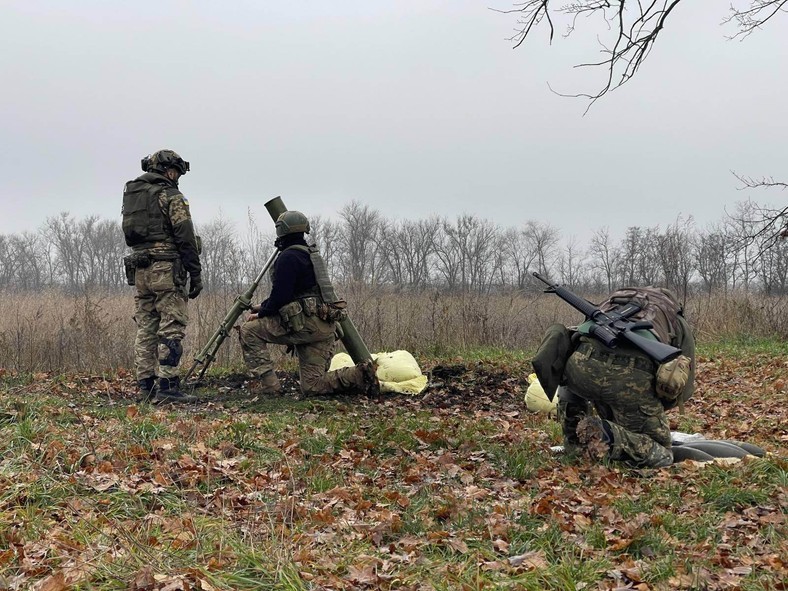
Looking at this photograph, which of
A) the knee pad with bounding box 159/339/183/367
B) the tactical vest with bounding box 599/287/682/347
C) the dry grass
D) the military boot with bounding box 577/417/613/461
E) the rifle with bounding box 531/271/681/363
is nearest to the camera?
the rifle with bounding box 531/271/681/363

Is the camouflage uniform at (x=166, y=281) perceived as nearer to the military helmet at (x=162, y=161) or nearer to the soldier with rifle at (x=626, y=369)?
the military helmet at (x=162, y=161)

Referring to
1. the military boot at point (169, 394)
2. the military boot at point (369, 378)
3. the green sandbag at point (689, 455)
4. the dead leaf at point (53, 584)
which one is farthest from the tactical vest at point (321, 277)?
the dead leaf at point (53, 584)

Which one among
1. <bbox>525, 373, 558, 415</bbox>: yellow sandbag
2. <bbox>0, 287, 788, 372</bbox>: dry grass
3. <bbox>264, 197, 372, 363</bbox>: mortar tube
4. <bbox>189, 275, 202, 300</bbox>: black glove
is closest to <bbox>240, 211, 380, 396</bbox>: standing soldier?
<bbox>264, 197, 372, 363</bbox>: mortar tube

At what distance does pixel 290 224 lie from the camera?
8070mm

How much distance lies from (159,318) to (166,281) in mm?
522

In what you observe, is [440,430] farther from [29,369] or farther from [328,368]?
[29,369]

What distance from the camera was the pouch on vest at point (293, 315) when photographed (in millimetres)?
7887

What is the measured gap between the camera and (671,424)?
7.05 meters

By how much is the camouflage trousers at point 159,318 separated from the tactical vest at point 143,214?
320 mm

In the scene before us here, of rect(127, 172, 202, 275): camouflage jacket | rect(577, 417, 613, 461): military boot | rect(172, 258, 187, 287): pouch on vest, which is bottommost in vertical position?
rect(577, 417, 613, 461): military boot

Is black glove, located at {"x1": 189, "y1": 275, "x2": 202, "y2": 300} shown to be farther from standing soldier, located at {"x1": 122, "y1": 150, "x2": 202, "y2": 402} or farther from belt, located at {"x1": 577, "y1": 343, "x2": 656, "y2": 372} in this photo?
belt, located at {"x1": 577, "y1": 343, "x2": 656, "y2": 372}

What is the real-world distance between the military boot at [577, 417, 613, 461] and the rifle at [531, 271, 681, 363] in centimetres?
54

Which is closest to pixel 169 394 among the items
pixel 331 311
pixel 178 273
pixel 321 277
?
pixel 178 273

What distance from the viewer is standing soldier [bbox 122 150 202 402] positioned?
7.73 meters
